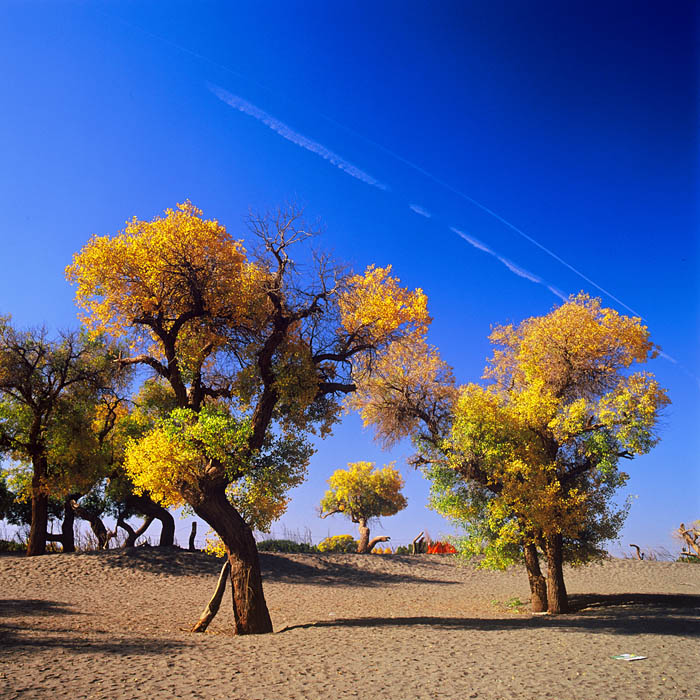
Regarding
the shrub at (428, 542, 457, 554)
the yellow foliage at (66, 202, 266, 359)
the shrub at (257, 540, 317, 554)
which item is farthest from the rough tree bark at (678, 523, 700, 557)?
the yellow foliage at (66, 202, 266, 359)

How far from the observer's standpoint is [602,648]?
1031 cm

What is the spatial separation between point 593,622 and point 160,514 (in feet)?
70.5

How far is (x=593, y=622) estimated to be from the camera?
13.8 metres

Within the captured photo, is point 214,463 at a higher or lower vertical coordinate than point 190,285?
lower

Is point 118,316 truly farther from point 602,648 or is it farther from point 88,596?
point 602,648

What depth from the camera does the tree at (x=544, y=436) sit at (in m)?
16.0

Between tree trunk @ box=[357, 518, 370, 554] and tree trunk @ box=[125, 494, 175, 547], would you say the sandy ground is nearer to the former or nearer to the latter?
tree trunk @ box=[125, 494, 175, 547]

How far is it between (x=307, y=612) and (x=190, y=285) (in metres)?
10.4

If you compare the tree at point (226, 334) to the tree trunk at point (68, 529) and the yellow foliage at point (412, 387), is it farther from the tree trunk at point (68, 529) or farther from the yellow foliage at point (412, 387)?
the tree trunk at point (68, 529)

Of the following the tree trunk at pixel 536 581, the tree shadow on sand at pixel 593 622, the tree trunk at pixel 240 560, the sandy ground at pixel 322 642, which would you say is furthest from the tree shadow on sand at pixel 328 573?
the tree trunk at pixel 240 560

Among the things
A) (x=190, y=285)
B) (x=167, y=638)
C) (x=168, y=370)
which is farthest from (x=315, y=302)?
(x=167, y=638)

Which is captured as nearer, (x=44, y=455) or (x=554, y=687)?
(x=554, y=687)

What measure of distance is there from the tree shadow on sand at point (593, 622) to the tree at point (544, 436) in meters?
1.87

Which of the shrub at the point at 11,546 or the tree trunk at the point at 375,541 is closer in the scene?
the shrub at the point at 11,546
